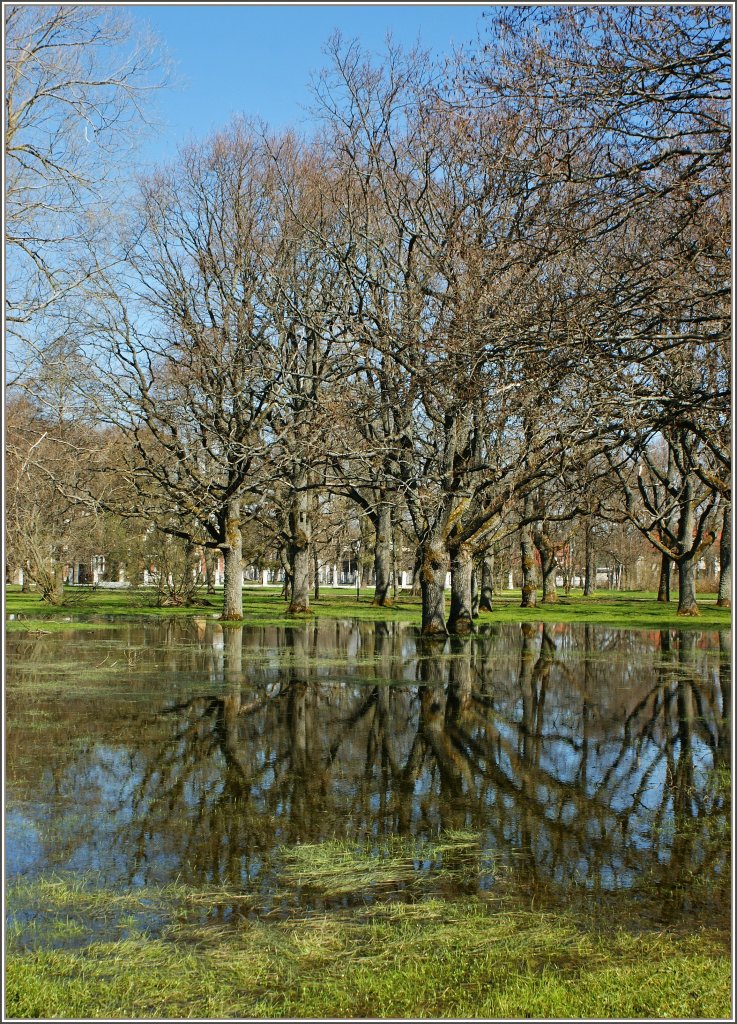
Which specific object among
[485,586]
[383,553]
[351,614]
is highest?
[383,553]

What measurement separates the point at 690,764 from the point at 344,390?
17.4 m

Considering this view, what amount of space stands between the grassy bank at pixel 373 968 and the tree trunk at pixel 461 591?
2158cm

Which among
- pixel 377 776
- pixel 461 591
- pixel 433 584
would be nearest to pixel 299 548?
pixel 461 591

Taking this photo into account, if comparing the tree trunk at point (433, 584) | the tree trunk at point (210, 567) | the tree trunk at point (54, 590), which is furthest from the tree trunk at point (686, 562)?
the tree trunk at point (54, 590)

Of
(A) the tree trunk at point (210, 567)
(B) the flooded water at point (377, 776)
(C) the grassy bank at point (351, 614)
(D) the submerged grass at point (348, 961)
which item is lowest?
(C) the grassy bank at point (351, 614)

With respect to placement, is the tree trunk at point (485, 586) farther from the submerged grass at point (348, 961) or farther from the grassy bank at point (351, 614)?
the submerged grass at point (348, 961)

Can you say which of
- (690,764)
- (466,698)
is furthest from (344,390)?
(690,764)

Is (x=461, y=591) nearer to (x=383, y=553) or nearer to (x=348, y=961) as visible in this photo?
(x=383, y=553)

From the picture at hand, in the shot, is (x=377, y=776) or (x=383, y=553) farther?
A: (x=383, y=553)

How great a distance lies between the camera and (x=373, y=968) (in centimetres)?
482

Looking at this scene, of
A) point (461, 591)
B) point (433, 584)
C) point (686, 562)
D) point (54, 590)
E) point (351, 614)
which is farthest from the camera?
point (54, 590)

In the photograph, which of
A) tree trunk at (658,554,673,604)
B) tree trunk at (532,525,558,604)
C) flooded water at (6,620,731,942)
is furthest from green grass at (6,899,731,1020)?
tree trunk at (658,554,673,604)

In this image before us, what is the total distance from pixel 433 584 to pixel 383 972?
21083 mm

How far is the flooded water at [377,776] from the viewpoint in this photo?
647cm
